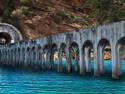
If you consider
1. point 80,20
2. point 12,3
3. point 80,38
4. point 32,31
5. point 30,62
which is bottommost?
point 30,62

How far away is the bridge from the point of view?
2139 cm

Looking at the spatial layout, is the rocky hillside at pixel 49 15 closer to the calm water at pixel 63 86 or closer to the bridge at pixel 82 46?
the bridge at pixel 82 46

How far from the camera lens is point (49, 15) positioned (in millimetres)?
97188

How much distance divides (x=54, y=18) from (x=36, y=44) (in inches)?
2313

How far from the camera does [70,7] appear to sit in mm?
109750

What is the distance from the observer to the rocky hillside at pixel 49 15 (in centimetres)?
8681

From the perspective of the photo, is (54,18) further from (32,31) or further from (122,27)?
(122,27)

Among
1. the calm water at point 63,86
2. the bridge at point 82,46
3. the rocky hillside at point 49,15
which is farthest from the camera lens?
the rocky hillside at point 49,15

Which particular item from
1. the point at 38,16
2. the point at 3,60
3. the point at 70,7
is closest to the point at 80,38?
the point at 3,60

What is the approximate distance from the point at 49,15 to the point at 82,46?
239 feet

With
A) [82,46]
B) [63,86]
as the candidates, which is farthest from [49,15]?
[63,86]

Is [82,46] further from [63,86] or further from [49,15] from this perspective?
[49,15]

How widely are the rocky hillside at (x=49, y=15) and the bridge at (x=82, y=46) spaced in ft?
120

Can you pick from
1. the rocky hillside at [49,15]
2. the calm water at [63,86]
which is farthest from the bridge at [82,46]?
the rocky hillside at [49,15]
